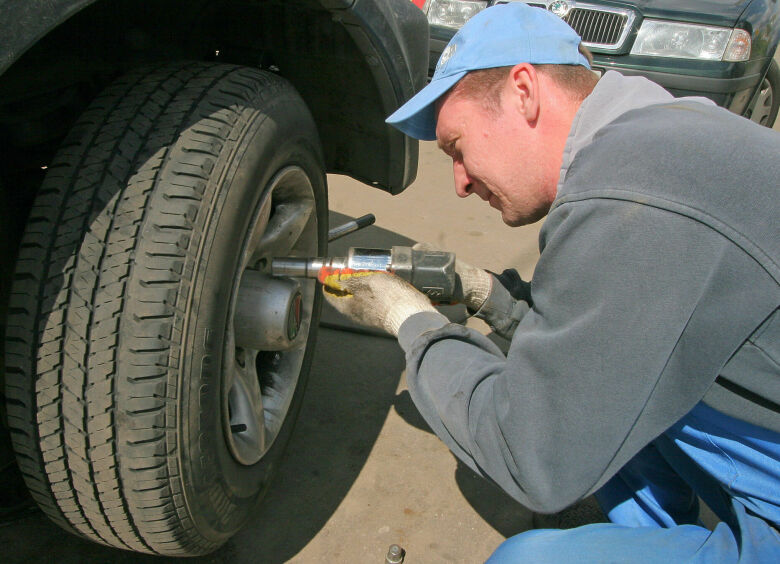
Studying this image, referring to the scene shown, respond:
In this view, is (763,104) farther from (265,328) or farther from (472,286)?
(265,328)

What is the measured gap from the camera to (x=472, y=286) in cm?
189

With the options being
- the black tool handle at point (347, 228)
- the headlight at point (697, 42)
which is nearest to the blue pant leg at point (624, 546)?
the black tool handle at point (347, 228)

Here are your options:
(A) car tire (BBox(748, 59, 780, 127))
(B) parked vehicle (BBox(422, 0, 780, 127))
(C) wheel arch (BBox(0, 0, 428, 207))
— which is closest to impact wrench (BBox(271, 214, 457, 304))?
(C) wheel arch (BBox(0, 0, 428, 207))

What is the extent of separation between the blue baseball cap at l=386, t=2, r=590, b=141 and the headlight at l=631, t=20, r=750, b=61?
117 inches

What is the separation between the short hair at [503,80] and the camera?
3.92 ft

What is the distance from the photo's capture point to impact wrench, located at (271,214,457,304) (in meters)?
1.61

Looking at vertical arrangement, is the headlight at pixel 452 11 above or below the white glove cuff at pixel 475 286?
above

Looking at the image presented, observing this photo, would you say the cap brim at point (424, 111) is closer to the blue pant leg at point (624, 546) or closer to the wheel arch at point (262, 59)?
the wheel arch at point (262, 59)

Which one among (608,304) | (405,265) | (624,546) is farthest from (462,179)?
(624,546)

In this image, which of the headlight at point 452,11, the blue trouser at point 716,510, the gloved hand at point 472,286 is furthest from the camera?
the headlight at point 452,11

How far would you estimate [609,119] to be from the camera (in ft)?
3.69

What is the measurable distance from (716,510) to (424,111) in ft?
3.54

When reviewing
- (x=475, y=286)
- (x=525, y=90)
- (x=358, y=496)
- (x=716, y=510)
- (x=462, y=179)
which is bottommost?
(x=358, y=496)

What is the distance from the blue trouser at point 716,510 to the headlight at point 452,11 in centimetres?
353
